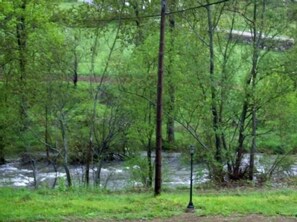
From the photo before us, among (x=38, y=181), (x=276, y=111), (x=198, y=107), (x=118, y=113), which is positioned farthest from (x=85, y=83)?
(x=276, y=111)

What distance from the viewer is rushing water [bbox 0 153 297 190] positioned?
23.3 metres

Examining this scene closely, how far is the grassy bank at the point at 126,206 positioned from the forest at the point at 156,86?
207 inches

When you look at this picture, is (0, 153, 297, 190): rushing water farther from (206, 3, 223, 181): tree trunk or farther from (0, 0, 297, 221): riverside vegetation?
(206, 3, 223, 181): tree trunk

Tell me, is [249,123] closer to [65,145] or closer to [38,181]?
[65,145]

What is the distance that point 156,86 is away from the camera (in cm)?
2283

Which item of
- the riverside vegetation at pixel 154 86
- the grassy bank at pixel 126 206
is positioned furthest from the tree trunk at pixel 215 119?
the grassy bank at pixel 126 206

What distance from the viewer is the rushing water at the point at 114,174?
23.3 meters

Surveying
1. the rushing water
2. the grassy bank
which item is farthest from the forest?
the grassy bank

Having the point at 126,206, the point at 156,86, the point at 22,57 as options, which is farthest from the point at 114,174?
the point at 126,206

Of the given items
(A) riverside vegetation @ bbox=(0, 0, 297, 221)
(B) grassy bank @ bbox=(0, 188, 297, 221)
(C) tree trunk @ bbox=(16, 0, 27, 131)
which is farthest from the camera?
(C) tree trunk @ bbox=(16, 0, 27, 131)

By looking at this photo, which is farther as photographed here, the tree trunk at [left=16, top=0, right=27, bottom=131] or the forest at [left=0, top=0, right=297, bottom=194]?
the tree trunk at [left=16, top=0, right=27, bottom=131]

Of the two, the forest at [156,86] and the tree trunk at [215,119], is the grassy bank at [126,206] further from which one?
the tree trunk at [215,119]

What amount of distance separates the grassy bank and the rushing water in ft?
21.6

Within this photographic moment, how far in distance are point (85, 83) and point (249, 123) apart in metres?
7.65
